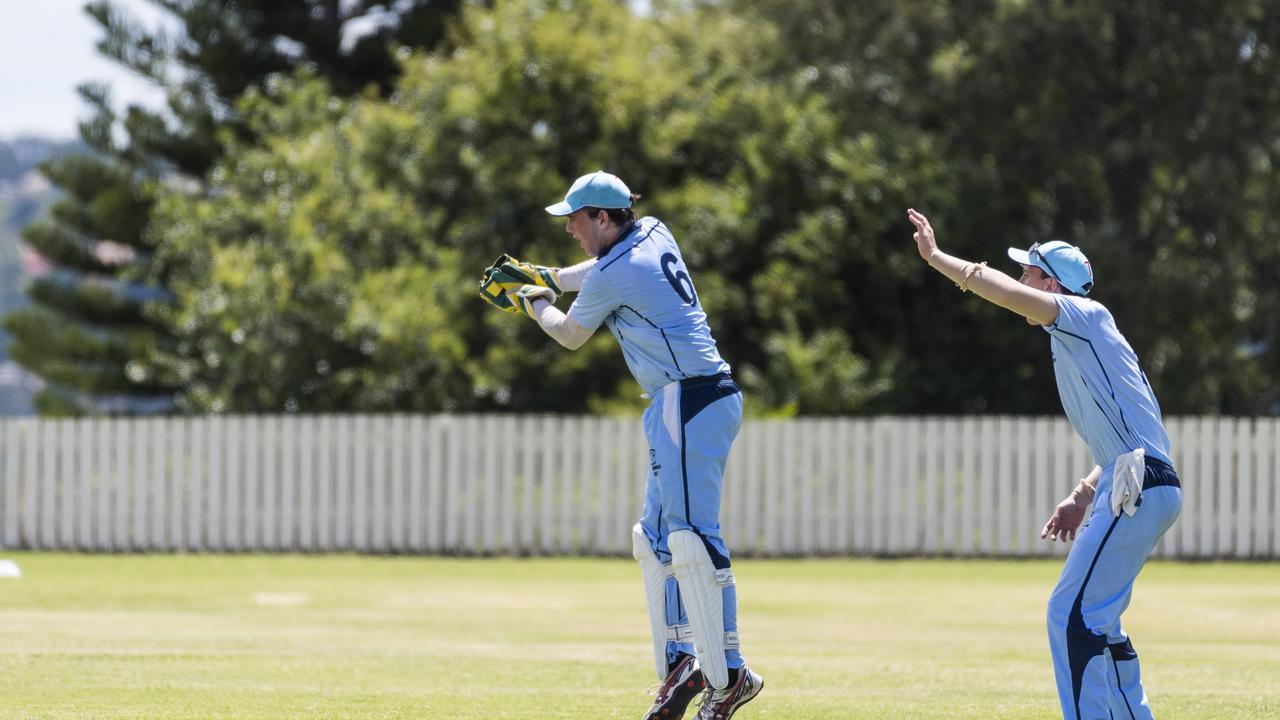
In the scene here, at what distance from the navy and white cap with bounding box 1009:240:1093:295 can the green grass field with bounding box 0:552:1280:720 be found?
1933 millimetres

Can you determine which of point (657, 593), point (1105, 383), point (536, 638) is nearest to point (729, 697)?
point (657, 593)

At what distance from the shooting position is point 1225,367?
22344 millimetres

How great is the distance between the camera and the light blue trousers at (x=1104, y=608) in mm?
5613

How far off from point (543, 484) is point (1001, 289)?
1100 cm

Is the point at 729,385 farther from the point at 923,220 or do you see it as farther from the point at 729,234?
the point at 729,234

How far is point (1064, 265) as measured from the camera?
19.5ft

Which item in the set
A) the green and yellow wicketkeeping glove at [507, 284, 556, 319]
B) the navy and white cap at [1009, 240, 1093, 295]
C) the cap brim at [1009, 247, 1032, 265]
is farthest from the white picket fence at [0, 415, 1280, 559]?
the navy and white cap at [1009, 240, 1093, 295]

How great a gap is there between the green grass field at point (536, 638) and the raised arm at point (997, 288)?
6.51 feet

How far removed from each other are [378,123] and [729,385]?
15045mm

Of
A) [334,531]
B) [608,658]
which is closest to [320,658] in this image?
[608,658]

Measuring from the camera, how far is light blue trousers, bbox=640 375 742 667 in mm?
6324

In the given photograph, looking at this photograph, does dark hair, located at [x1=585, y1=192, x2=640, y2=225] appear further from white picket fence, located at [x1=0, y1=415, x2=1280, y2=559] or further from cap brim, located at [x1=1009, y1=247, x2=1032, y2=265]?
white picket fence, located at [x1=0, y1=415, x2=1280, y2=559]

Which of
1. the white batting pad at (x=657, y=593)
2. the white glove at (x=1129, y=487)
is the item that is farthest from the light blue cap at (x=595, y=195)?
the white glove at (x=1129, y=487)

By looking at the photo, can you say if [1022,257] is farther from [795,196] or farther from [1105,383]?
[795,196]
